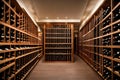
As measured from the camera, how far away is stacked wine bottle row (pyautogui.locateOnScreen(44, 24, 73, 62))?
403 inches

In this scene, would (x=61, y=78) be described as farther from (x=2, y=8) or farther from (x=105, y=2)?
(x=2, y=8)

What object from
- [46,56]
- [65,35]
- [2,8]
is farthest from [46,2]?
[2,8]

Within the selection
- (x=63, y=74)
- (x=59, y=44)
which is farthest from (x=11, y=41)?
(x=59, y=44)

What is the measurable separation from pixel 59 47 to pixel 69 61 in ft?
3.63

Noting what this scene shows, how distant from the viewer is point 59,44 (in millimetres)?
10227

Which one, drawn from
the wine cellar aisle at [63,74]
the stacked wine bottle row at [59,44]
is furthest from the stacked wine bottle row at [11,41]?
the stacked wine bottle row at [59,44]

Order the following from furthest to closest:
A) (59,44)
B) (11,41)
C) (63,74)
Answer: (59,44) < (63,74) < (11,41)

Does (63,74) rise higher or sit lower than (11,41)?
lower

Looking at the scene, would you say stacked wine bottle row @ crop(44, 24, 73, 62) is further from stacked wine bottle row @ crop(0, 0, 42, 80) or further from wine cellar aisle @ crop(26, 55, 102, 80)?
stacked wine bottle row @ crop(0, 0, 42, 80)

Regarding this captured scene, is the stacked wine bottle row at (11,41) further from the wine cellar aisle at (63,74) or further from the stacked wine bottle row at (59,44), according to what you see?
the stacked wine bottle row at (59,44)

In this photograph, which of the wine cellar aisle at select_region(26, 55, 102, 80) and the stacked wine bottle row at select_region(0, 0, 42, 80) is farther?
the wine cellar aisle at select_region(26, 55, 102, 80)

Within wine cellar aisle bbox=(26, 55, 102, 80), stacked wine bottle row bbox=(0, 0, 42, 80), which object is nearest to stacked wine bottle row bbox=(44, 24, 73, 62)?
wine cellar aisle bbox=(26, 55, 102, 80)

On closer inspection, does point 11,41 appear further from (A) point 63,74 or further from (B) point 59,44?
(B) point 59,44

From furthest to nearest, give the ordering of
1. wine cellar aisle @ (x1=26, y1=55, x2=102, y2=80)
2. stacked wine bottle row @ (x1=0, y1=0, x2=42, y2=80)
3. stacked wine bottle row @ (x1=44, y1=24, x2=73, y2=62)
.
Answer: stacked wine bottle row @ (x1=44, y1=24, x2=73, y2=62) < wine cellar aisle @ (x1=26, y1=55, x2=102, y2=80) < stacked wine bottle row @ (x1=0, y1=0, x2=42, y2=80)
